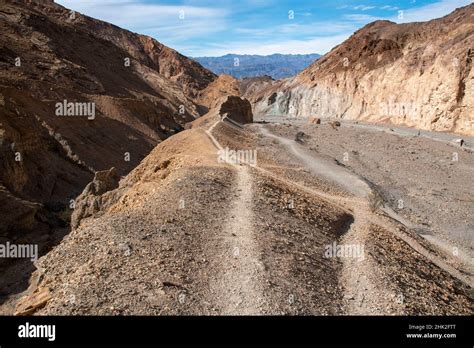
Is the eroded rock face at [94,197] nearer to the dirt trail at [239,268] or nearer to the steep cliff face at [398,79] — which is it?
the dirt trail at [239,268]

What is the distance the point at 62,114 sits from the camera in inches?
1446

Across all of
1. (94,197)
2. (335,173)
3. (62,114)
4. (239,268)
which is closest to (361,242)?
(239,268)

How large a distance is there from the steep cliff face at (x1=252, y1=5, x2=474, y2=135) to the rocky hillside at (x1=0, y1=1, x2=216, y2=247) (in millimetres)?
25068

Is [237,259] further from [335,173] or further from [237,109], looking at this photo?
[237,109]

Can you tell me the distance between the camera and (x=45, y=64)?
47.5 meters

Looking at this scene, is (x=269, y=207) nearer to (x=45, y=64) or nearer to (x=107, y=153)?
(x=107, y=153)

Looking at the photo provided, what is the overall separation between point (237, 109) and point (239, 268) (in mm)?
45151

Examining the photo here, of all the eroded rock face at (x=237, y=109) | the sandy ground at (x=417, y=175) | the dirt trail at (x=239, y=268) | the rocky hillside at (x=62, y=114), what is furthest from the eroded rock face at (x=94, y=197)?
the eroded rock face at (x=237, y=109)

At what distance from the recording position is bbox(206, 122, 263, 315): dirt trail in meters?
9.32

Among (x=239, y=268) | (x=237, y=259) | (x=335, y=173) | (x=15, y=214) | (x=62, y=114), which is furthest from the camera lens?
(x=62, y=114)

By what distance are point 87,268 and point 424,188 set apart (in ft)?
74.7

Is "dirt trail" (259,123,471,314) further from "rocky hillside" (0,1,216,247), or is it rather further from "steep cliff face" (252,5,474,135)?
"steep cliff face" (252,5,474,135)
